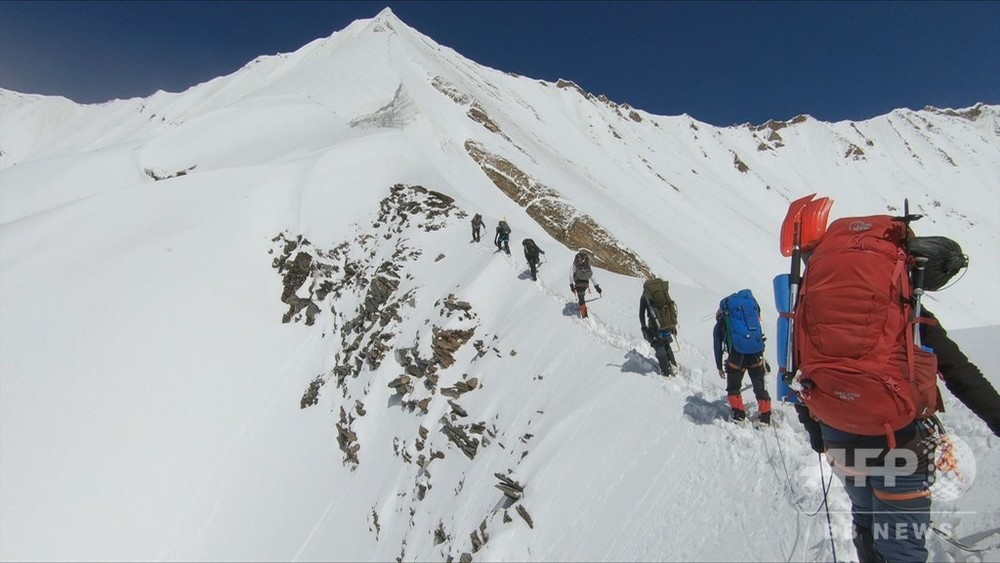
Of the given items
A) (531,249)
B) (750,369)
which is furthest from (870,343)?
(531,249)

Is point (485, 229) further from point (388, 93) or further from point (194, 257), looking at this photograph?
point (388, 93)

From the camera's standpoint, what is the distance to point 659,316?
7.97 m

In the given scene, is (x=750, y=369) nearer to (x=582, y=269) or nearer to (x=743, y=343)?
(x=743, y=343)

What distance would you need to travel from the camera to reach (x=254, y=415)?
1923 cm

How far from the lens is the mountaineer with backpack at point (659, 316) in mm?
7969

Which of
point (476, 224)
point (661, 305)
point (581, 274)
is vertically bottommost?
point (661, 305)

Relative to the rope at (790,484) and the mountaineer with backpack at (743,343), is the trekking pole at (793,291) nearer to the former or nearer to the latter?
the rope at (790,484)

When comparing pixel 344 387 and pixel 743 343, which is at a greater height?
pixel 743 343

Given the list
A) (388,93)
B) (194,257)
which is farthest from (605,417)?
(388,93)

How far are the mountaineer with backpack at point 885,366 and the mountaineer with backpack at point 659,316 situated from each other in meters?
5.09

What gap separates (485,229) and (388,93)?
41.1 m

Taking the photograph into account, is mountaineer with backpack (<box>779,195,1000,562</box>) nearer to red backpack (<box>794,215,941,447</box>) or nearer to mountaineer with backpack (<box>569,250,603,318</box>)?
red backpack (<box>794,215,941,447</box>)

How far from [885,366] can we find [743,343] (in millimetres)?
3607

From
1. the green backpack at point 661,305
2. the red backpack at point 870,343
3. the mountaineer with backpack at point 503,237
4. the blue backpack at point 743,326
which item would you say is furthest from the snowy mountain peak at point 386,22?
the red backpack at point 870,343
